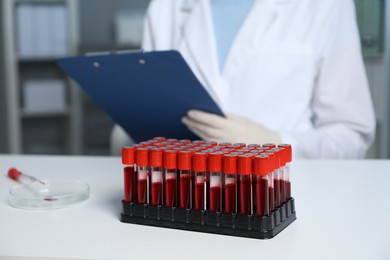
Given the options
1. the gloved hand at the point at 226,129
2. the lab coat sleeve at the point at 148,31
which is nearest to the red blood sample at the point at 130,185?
the gloved hand at the point at 226,129

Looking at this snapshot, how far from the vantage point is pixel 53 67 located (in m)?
4.20

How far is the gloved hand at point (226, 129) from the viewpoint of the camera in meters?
1.31

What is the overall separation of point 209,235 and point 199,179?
8 centimetres

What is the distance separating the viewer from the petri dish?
0.99m

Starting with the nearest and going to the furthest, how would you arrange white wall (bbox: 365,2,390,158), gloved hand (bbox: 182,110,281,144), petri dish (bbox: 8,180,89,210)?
petri dish (bbox: 8,180,89,210)
gloved hand (bbox: 182,110,281,144)
white wall (bbox: 365,2,390,158)

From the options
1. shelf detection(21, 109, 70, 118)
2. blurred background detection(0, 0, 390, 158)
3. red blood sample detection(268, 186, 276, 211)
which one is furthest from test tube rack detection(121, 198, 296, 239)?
shelf detection(21, 109, 70, 118)

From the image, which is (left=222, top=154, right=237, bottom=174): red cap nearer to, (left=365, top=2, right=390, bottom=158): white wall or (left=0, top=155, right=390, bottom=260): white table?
(left=0, top=155, right=390, bottom=260): white table

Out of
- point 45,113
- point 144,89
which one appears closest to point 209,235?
point 144,89

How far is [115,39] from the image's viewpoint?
4109 millimetres

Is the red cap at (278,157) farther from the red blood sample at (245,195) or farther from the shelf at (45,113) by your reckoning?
the shelf at (45,113)

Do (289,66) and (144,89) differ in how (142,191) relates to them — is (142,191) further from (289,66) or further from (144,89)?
(289,66)

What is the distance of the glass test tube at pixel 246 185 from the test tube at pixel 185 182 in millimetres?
78

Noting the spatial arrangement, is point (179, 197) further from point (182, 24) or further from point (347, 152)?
point (182, 24)

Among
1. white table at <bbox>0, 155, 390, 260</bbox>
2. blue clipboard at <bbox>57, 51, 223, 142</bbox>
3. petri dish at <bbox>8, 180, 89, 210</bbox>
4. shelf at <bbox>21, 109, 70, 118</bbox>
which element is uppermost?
blue clipboard at <bbox>57, 51, 223, 142</bbox>
